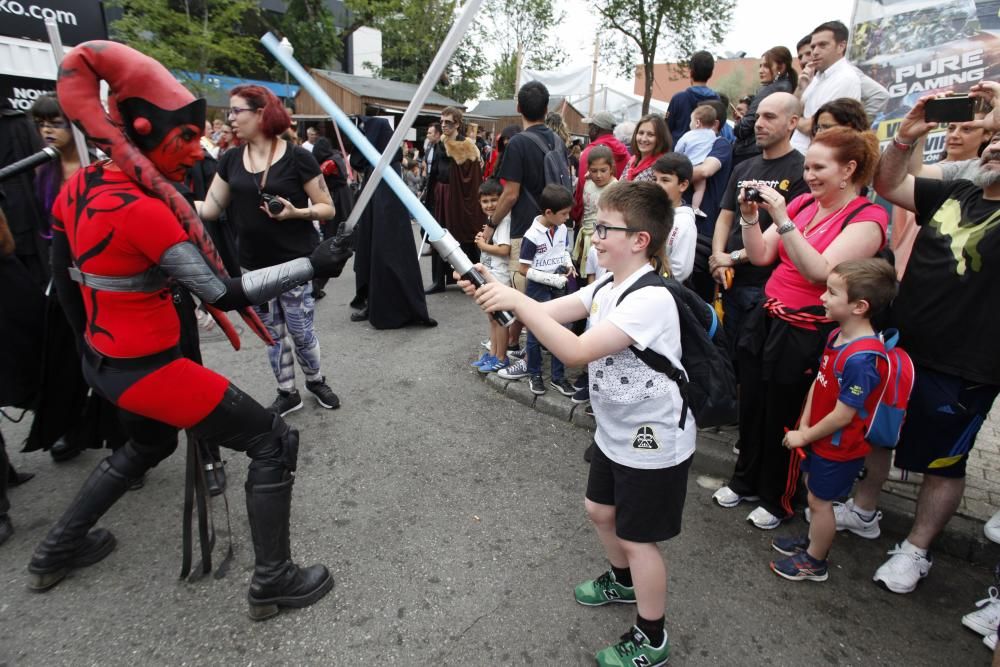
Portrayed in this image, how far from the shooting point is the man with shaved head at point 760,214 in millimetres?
3021

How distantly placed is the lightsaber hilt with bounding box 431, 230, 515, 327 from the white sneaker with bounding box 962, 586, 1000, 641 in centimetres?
228

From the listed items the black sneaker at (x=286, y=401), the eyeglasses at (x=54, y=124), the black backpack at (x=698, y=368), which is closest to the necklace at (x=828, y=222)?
the black backpack at (x=698, y=368)

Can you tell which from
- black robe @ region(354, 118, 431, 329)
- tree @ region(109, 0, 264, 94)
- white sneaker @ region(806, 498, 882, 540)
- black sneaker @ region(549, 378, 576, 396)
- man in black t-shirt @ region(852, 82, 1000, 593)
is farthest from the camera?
tree @ region(109, 0, 264, 94)

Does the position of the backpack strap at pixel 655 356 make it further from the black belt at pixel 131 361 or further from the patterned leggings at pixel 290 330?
the patterned leggings at pixel 290 330

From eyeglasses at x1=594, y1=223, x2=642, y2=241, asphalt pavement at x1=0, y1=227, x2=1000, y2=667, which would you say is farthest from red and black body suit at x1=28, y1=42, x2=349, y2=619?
eyeglasses at x1=594, y1=223, x2=642, y2=241

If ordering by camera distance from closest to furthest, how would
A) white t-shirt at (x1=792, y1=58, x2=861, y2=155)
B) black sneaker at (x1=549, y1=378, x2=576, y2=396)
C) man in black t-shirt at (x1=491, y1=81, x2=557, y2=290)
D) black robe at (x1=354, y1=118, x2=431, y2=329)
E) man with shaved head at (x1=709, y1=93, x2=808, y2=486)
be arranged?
man with shaved head at (x1=709, y1=93, x2=808, y2=486) < white t-shirt at (x1=792, y1=58, x2=861, y2=155) < black sneaker at (x1=549, y1=378, x2=576, y2=396) < man in black t-shirt at (x1=491, y1=81, x2=557, y2=290) < black robe at (x1=354, y1=118, x2=431, y2=329)

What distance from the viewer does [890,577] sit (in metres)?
2.47

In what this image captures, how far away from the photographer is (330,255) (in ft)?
6.94

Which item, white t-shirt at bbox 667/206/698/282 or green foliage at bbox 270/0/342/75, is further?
green foliage at bbox 270/0/342/75

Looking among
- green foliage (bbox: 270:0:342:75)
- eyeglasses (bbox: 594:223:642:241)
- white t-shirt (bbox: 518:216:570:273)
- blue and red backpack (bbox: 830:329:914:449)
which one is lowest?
blue and red backpack (bbox: 830:329:914:449)

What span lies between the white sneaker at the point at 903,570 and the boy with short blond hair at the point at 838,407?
0.78ft

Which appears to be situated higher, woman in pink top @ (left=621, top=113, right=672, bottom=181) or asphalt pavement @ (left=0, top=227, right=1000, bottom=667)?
woman in pink top @ (left=621, top=113, right=672, bottom=181)

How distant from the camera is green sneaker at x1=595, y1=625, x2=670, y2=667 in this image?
1.98 metres

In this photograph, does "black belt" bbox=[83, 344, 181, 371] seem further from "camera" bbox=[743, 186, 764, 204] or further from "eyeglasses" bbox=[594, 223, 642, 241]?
"camera" bbox=[743, 186, 764, 204]
